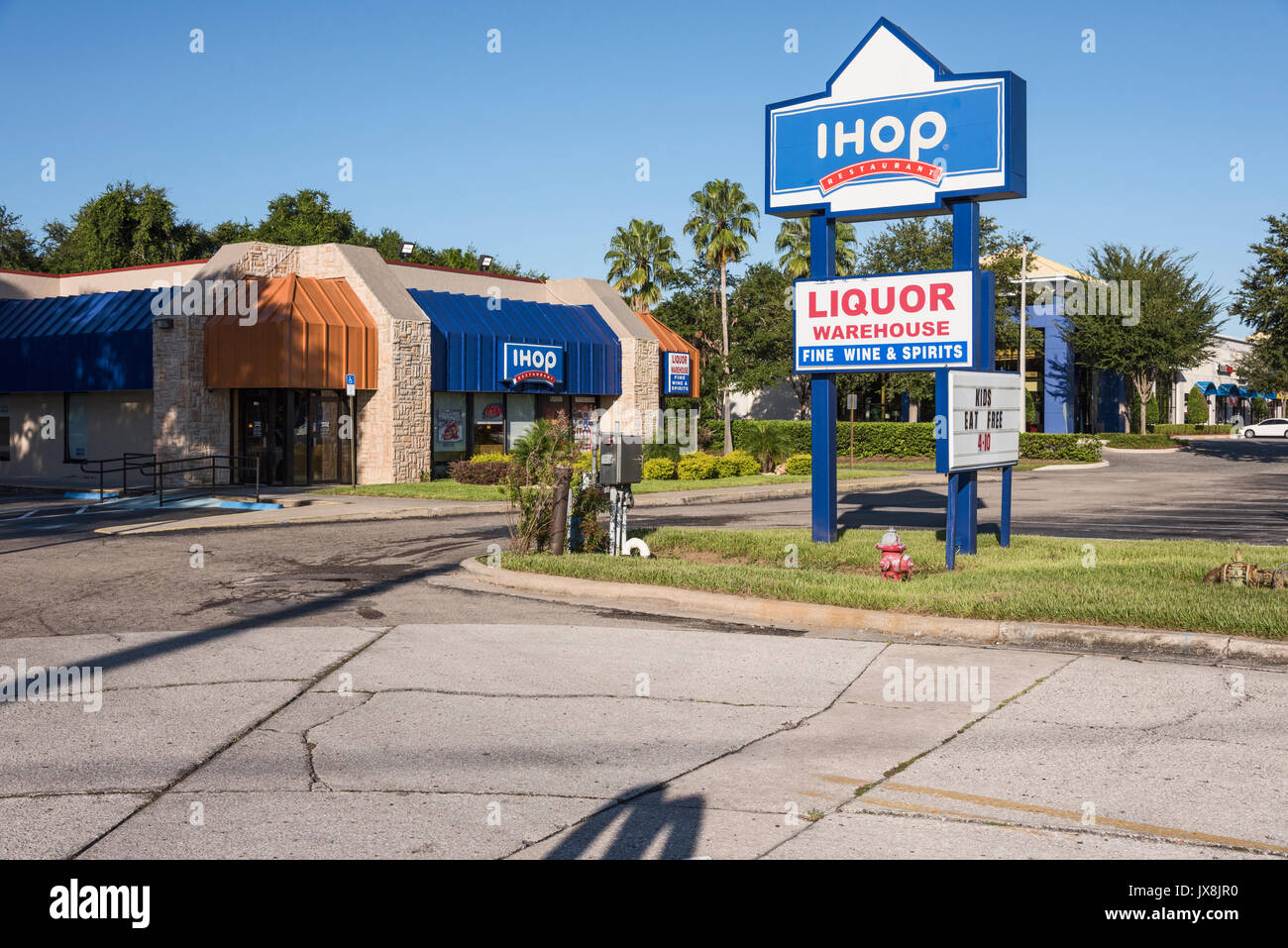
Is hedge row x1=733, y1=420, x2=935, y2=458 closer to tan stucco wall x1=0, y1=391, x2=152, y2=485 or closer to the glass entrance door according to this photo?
the glass entrance door

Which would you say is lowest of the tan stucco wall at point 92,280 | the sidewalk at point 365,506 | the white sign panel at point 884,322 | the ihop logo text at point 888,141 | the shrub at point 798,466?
the sidewalk at point 365,506

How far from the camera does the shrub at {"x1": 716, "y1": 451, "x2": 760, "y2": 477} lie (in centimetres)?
3544

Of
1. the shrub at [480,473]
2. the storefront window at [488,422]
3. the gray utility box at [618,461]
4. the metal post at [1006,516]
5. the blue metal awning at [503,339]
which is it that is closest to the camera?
the gray utility box at [618,461]

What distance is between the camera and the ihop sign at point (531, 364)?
34031mm

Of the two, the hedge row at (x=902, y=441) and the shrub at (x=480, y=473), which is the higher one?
the hedge row at (x=902, y=441)

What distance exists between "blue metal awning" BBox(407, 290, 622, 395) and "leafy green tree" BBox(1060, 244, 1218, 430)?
31819mm

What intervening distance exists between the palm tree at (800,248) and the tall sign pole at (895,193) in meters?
36.2

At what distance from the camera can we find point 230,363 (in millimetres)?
29297

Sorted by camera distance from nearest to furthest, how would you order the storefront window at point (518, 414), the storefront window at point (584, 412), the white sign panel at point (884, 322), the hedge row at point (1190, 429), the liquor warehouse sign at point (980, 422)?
the liquor warehouse sign at point (980, 422) < the white sign panel at point (884, 322) < the storefront window at point (518, 414) < the storefront window at point (584, 412) < the hedge row at point (1190, 429)

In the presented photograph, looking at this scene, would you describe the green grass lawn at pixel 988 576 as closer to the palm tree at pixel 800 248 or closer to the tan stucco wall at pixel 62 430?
the tan stucco wall at pixel 62 430

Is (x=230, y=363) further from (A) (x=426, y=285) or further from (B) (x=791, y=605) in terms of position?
(B) (x=791, y=605)

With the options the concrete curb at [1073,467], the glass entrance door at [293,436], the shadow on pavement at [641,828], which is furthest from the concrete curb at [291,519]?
the concrete curb at [1073,467]

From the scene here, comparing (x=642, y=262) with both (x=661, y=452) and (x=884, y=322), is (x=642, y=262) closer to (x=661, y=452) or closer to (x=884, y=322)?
(x=661, y=452)
